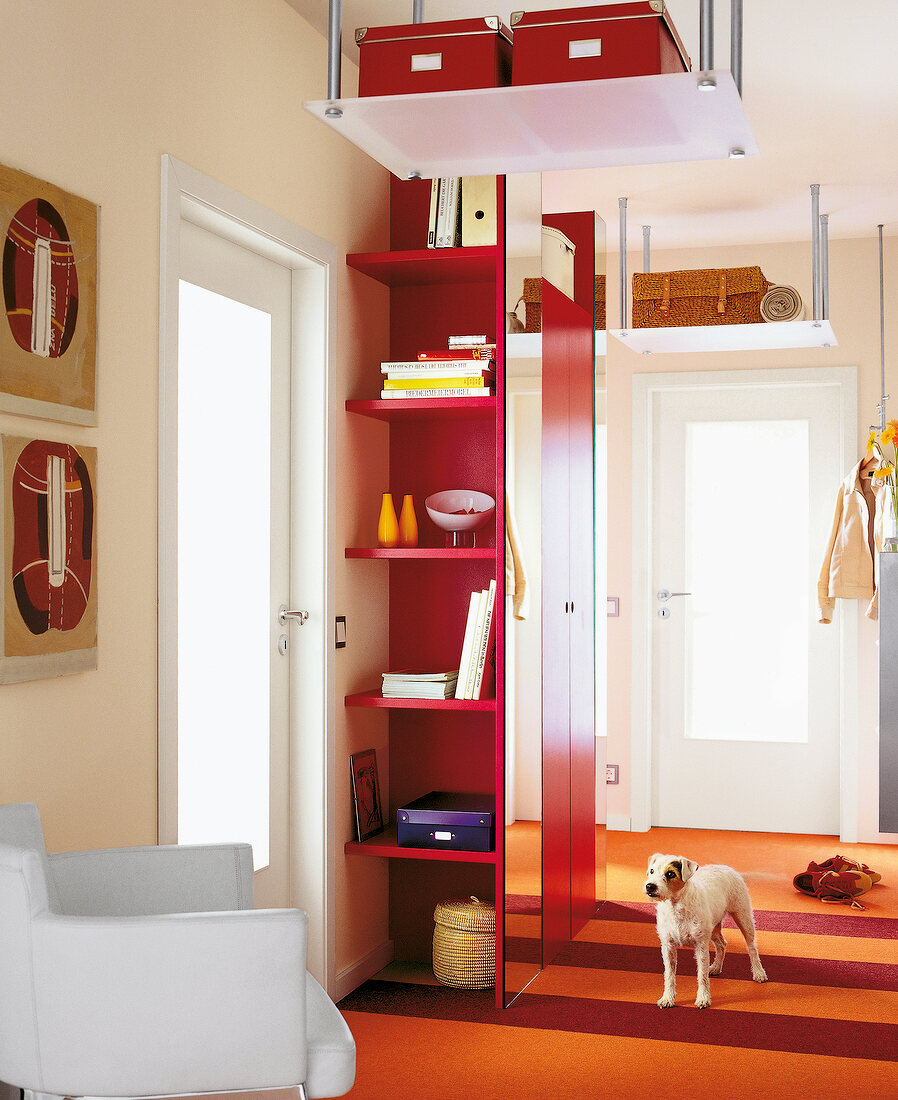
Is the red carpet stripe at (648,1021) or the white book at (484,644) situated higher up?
the white book at (484,644)

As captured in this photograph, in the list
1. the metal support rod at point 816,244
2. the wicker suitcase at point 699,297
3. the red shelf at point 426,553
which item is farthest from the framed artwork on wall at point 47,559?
the metal support rod at point 816,244

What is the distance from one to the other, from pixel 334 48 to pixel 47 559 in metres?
1.09

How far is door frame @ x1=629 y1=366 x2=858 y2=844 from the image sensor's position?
18.3ft

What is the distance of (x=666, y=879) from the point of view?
3.36 metres

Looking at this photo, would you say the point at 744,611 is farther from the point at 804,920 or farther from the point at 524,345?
the point at 524,345

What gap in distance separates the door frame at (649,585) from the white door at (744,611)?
0.17 ft

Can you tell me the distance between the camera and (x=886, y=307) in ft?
18.2

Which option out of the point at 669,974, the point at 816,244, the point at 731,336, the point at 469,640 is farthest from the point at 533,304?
the point at 669,974

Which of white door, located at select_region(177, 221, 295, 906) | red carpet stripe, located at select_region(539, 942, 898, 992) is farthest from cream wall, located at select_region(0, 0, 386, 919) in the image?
red carpet stripe, located at select_region(539, 942, 898, 992)

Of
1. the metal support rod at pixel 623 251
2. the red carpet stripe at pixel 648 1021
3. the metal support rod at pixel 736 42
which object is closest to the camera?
the metal support rod at pixel 736 42

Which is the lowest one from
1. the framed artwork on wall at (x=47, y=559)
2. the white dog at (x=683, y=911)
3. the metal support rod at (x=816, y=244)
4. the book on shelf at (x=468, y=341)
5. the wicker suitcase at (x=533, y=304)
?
the white dog at (x=683, y=911)

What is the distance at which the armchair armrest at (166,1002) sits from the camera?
1.77 m

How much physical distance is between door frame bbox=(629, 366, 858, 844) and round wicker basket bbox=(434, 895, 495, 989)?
240 cm

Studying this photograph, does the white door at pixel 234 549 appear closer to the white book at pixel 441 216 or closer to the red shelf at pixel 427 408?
the red shelf at pixel 427 408
